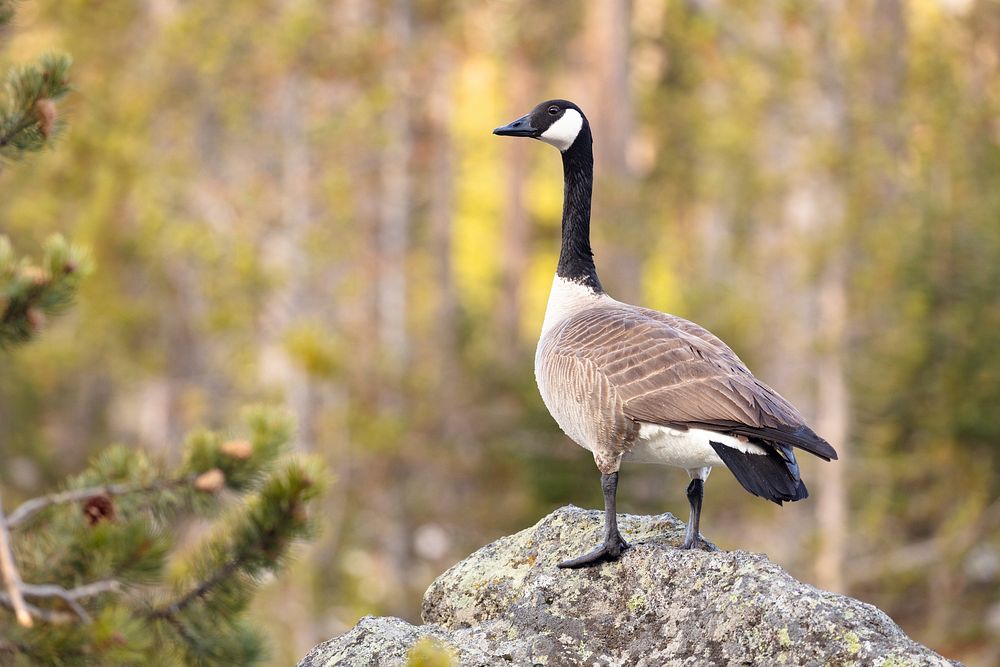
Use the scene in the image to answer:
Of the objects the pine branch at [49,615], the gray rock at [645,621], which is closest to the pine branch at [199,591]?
the pine branch at [49,615]

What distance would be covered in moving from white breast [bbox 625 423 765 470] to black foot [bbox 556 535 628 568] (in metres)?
0.54

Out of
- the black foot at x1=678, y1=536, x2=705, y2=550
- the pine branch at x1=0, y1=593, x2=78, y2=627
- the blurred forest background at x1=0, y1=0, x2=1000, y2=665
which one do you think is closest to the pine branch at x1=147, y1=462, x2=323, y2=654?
the pine branch at x1=0, y1=593, x2=78, y2=627

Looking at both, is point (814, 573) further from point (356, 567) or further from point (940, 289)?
point (356, 567)

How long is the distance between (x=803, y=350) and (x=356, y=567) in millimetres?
12251

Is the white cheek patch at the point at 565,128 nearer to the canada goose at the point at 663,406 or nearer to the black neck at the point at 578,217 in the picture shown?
the black neck at the point at 578,217

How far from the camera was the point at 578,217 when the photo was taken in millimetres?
6957

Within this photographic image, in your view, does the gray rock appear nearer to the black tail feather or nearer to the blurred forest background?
the black tail feather

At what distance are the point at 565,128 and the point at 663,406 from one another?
2.33 meters

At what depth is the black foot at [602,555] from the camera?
4.69m

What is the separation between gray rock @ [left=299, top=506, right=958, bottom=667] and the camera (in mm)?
3945

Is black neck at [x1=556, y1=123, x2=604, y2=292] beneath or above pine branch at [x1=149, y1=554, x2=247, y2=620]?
above

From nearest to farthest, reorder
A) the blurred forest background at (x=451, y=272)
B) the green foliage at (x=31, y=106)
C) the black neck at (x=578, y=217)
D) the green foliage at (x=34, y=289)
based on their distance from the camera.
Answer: the green foliage at (x=31, y=106) → the black neck at (x=578, y=217) → the green foliage at (x=34, y=289) → the blurred forest background at (x=451, y=272)

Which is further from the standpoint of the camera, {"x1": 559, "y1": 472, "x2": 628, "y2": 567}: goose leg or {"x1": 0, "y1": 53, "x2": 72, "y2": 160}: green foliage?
{"x1": 0, "y1": 53, "x2": 72, "y2": 160}: green foliage

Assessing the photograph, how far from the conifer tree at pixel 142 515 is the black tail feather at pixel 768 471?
2705 millimetres
